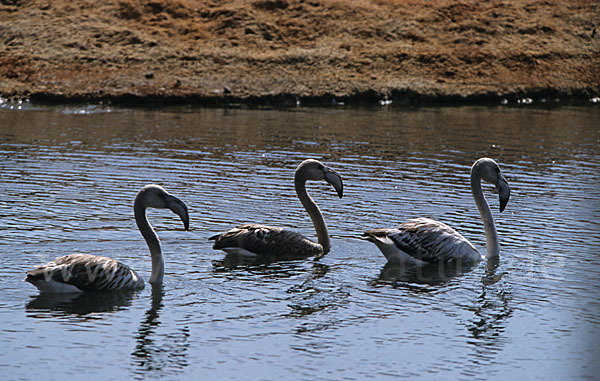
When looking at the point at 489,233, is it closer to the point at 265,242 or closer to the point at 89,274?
the point at 265,242

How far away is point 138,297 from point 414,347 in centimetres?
305

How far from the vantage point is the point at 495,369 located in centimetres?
793

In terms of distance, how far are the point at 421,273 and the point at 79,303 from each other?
4.07 meters

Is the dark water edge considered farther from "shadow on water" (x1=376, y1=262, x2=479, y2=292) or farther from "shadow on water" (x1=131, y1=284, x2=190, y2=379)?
"shadow on water" (x1=131, y1=284, x2=190, y2=379)

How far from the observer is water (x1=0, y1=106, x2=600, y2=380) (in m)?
8.12

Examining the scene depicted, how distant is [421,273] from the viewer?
37.0 ft

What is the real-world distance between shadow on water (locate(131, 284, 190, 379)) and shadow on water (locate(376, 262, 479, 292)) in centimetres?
288

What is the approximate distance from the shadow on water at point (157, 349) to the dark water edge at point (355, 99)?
2330 centimetres

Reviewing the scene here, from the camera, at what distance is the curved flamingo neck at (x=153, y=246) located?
1026 centimetres

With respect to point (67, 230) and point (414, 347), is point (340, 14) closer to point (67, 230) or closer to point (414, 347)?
point (67, 230)

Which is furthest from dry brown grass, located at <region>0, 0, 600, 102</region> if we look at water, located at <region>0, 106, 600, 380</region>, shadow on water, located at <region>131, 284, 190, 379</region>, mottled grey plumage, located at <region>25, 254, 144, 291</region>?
shadow on water, located at <region>131, 284, 190, 379</region>

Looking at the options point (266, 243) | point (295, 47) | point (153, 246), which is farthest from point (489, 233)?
point (295, 47)

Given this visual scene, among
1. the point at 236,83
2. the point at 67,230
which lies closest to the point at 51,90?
the point at 236,83

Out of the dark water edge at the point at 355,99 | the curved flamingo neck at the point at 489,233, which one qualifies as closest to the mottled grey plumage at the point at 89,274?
the curved flamingo neck at the point at 489,233
